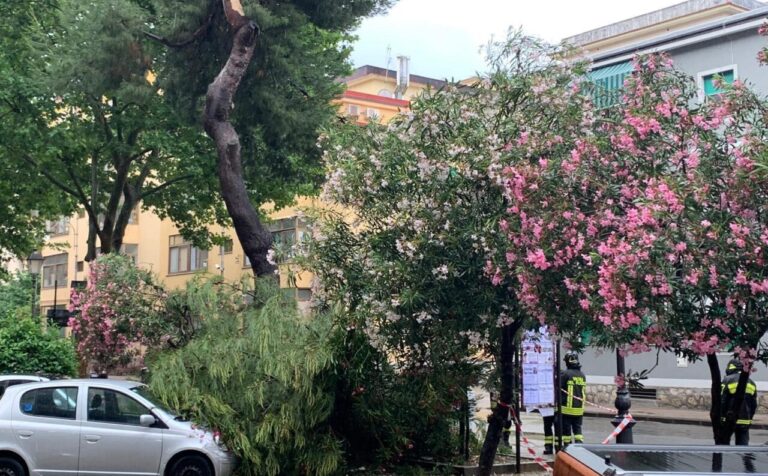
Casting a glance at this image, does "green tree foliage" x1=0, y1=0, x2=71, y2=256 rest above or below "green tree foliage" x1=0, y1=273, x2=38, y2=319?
above

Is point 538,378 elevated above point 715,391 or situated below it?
below

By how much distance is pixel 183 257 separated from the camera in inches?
1977

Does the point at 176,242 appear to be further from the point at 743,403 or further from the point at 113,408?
the point at 743,403

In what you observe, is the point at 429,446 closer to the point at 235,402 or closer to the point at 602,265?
the point at 235,402

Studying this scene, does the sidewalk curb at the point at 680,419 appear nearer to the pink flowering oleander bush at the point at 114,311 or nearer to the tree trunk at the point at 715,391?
the pink flowering oleander bush at the point at 114,311

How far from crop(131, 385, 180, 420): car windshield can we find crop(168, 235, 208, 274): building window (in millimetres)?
36871

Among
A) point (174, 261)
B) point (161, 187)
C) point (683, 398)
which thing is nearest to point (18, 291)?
point (174, 261)

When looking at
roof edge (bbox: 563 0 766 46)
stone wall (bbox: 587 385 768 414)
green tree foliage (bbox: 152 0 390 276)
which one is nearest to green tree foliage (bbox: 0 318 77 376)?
green tree foliage (bbox: 152 0 390 276)

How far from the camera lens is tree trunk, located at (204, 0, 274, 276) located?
47.4 feet

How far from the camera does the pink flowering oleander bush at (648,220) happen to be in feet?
22.0

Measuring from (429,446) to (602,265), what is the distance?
20.7 ft

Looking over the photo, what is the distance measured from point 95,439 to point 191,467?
4.10 feet

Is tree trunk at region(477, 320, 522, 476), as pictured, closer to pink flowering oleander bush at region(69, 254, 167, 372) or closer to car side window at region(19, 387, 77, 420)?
car side window at region(19, 387, 77, 420)

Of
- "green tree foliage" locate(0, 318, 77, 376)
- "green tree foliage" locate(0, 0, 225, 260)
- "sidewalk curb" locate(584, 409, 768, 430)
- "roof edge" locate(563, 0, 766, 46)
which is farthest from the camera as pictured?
"roof edge" locate(563, 0, 766, 46)
